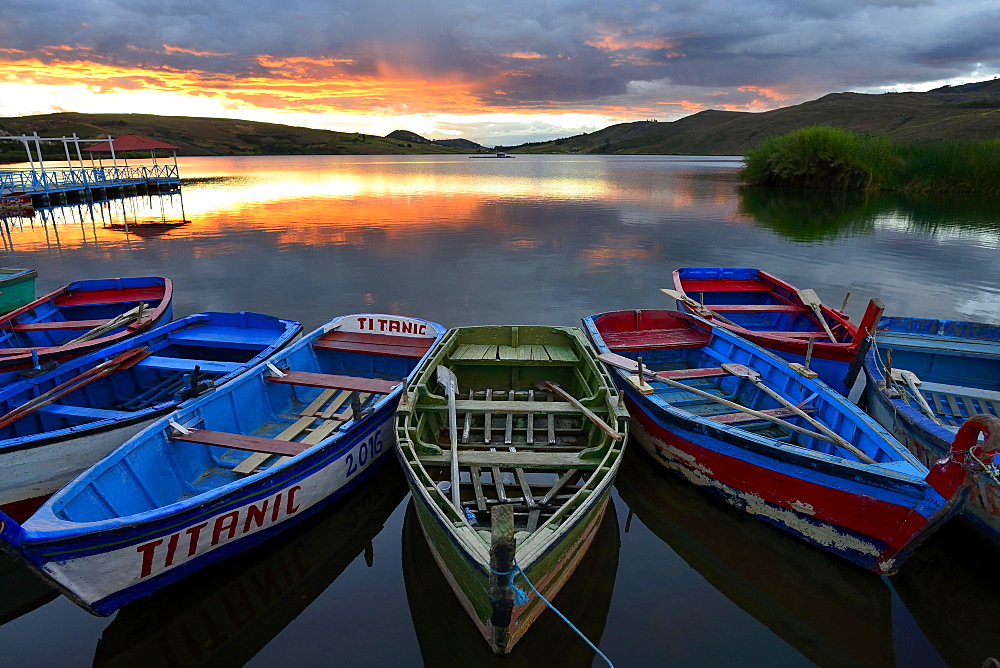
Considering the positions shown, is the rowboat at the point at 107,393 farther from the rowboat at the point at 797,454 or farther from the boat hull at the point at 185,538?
the rowboat at the point at 797,454

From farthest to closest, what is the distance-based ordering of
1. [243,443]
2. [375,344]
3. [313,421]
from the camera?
1. [375,344]
2. [313,421]
3. [243,443]

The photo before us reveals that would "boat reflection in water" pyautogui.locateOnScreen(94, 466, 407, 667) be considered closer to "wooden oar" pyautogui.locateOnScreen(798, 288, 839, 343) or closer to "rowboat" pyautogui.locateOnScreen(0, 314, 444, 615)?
"rowboat" pyautogui.locateOnScreen(0, 314, 444, 615)

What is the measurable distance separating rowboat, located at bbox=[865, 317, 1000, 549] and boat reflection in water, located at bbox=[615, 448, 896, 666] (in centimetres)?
172

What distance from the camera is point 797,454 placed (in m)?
6.53

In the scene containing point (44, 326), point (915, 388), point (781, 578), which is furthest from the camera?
point (44, 326)

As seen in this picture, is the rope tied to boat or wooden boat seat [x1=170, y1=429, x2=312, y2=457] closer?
the rope tied to boat

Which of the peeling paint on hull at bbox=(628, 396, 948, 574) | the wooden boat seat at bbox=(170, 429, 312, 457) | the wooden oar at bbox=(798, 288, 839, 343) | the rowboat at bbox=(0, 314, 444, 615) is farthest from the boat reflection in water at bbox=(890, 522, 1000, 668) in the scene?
the wooden boat seat at bbox=(170, 429, 312, 457)

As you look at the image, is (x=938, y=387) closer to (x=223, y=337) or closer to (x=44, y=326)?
(x=223, y=337)

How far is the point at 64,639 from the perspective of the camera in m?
5.82

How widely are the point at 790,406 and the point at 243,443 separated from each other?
8100mm

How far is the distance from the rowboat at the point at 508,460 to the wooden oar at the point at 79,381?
5.56 m

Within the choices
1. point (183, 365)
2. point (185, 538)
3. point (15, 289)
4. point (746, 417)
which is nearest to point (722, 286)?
point (746, 417)

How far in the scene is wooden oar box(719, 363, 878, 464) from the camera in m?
6.68

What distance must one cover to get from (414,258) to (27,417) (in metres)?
18.2
